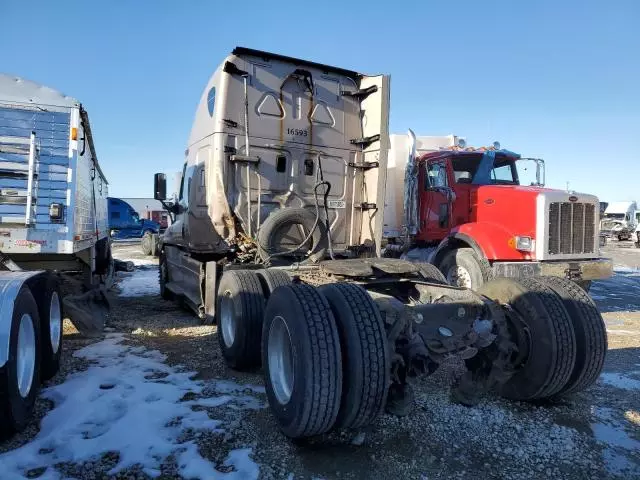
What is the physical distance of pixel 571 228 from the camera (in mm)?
7473

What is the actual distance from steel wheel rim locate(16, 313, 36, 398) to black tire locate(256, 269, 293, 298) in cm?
211

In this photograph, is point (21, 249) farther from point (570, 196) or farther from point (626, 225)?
point (626, 225)

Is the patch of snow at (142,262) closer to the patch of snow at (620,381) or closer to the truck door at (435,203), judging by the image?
the truck door at (435,203)

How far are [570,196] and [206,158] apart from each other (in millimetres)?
5785

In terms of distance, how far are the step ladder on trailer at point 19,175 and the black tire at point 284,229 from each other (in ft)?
8.13

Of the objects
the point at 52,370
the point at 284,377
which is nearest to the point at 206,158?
the point at 52,370

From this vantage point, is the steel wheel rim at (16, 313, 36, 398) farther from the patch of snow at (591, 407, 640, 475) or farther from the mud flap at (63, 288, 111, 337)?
the patch of snow at (591, 407, 640, 475)

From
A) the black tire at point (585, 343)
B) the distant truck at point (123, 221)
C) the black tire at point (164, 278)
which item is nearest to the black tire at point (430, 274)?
the black tire at point (585, 343)

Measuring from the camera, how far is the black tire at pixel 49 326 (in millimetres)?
4121

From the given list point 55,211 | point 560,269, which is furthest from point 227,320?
point 560,269

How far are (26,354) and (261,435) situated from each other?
1961 mm

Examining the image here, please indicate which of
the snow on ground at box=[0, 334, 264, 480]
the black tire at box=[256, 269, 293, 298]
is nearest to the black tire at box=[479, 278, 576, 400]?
the snow on ground at box=[0, 334, 264, 480]

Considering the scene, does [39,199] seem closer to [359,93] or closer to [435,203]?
[359,93]

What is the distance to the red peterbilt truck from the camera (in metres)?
7.17
